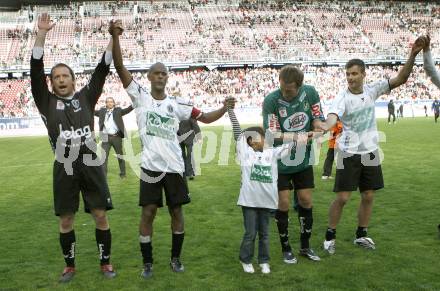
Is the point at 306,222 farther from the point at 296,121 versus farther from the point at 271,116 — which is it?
the point at 271,116

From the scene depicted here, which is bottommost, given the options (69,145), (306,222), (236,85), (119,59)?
(306,222)

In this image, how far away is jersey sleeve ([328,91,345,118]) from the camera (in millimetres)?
5704

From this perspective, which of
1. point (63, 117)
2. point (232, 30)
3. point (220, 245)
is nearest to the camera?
point (63, 117)

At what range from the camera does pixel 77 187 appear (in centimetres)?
518

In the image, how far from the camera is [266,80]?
4853 cm

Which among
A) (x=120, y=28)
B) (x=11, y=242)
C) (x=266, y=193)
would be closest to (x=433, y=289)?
(x=266, y=193)

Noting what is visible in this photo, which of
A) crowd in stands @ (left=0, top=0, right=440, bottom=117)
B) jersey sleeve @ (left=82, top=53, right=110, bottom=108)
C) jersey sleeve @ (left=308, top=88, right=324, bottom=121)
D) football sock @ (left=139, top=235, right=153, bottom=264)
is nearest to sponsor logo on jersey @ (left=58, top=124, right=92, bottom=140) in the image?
jersey sleeve @ (left=82, top=53, right=110, bottom=108)

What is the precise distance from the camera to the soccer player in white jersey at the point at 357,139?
19.1 ft

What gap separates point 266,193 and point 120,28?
223cm

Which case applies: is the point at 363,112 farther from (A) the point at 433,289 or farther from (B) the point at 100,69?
(B) the point at 100,69

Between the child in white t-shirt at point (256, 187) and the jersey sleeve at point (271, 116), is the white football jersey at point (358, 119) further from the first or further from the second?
the child in white t-shirt at point (256, 187)

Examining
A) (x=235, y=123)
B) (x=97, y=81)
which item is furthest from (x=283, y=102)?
(x=97, y=81)

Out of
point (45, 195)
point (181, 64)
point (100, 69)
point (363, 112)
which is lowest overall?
point (45, 195)

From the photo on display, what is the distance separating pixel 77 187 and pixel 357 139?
10.3 feet
